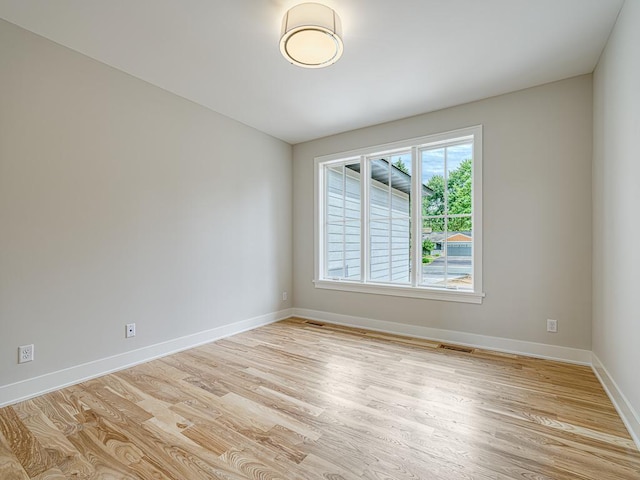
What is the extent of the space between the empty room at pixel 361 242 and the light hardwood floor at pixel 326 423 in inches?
0.7

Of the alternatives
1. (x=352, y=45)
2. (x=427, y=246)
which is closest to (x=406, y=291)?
(x=427, y=246)

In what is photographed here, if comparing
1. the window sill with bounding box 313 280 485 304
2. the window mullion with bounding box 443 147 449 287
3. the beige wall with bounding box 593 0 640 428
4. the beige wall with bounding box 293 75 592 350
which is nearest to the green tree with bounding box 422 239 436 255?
the window mullion with bounding box 443 147 449 287

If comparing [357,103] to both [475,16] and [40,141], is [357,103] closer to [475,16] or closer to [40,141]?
[475,16]

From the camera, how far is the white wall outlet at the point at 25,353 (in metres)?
2.33

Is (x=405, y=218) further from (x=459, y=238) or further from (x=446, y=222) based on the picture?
(x=459, y=238)

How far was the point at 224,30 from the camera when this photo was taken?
2.37 meters

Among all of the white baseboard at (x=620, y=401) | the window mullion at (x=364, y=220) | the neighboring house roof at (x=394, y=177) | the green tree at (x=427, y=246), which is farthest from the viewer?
the window mullion at (x=364, y=220)

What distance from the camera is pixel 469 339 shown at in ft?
11.6

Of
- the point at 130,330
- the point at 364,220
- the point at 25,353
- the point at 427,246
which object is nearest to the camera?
the point at 25,353

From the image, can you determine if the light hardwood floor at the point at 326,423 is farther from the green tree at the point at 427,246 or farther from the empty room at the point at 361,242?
the green tree at the point at 427,246

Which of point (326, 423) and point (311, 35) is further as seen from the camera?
point (311, 35)

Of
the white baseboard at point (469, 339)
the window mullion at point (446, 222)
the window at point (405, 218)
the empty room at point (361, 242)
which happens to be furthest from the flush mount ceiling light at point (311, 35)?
the white baseboard at point (469, 339)

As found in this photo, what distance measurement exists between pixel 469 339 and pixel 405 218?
62.8 inches

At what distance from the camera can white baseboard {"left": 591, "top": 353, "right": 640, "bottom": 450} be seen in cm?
184
